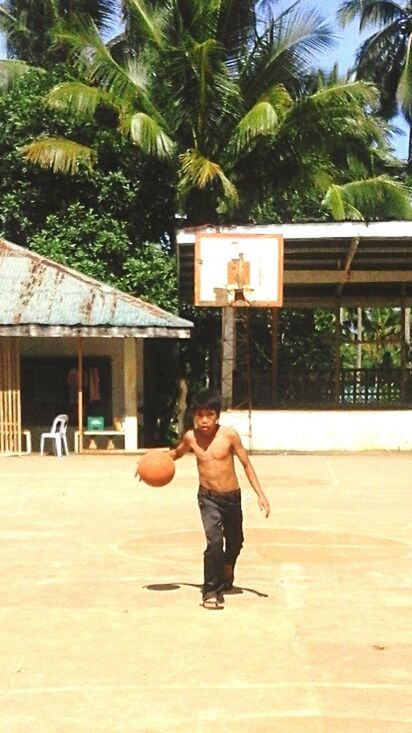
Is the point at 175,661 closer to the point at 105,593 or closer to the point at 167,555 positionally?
the point at 105,593

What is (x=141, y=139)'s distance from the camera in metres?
24.2

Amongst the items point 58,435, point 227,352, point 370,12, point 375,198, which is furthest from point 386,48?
point 58,435

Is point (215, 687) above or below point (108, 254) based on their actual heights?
below

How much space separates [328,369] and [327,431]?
3.21 metres

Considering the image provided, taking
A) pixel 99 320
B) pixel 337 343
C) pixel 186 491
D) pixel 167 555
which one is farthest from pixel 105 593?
pixel 337 343

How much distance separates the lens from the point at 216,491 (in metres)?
7.89

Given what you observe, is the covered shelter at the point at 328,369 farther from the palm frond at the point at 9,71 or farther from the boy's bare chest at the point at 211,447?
the boy's bare chest at the point at 211,447

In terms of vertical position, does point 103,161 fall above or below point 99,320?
above

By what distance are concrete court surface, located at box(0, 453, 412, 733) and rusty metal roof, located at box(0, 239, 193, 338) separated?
7.65 meters

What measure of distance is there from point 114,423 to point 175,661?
56.1 ft

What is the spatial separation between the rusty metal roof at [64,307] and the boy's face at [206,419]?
13390 millimetres

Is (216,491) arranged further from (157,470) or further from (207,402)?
(207,402)

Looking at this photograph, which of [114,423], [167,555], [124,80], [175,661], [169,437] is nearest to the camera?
[175,661]

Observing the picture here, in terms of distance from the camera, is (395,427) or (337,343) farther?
(337,343)
